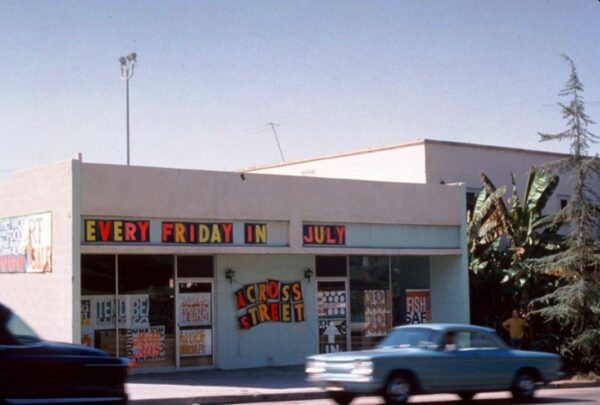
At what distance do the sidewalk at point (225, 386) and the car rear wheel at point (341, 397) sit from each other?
2.49 metres

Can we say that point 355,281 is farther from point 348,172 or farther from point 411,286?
point 348,172

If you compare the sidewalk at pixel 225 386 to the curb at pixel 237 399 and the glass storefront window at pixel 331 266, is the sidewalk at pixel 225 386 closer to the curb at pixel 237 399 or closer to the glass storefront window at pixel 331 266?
the curb at pixel 237 399

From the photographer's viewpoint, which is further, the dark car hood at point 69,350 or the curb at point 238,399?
the curb at point 238,399

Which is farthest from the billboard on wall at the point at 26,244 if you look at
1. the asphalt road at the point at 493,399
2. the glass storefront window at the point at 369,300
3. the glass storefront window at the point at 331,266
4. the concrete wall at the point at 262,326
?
the glass storefront window at the point at 369,300

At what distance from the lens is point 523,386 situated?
18.1m

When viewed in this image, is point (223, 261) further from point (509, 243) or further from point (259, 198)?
point (509, 243)

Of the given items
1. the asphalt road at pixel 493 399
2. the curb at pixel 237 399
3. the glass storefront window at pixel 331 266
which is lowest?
the asphalt road at pixel 493 399

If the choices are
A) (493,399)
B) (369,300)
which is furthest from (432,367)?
(369,300)

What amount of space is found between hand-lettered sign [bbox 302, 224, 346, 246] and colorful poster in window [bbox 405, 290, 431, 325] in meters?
3.60

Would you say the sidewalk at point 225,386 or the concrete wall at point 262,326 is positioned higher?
the concrete wall at point 262,326

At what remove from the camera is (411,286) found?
2772cm

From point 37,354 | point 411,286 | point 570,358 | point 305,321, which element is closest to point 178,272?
point 305,321

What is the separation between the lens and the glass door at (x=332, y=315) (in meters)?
25.8

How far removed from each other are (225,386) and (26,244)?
5.91 m
